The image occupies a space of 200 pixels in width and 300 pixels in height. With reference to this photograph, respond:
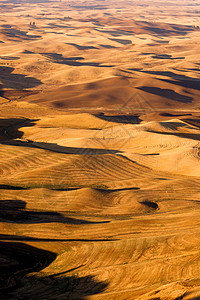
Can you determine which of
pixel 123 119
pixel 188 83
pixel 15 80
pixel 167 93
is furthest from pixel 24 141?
pixel 188 83

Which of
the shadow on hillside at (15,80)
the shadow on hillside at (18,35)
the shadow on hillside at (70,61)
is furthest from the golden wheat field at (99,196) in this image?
the shadow on hillside at (18,35)

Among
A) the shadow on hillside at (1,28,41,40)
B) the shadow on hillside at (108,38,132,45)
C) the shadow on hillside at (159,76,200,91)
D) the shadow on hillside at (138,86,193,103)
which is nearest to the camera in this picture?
the shadow on hillside at (138,86,193,103)

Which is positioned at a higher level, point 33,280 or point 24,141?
point 33,280

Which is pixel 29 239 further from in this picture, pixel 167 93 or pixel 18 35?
pixel 18 35

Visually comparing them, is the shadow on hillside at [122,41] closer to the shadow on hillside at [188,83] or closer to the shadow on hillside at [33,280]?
the shadow on hillside at [188,83]

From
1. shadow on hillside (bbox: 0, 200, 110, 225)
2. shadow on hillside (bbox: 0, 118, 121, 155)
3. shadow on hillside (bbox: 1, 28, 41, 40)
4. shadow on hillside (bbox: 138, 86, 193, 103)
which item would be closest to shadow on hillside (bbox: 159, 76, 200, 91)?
shadow on hillside (bbox: 138, 86, 193, 103)

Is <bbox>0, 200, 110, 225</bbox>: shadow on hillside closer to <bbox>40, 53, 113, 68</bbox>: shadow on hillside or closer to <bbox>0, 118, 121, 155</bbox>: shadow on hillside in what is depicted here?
<bbox>0, 118, 121, 155</bbox>: shadow on hillside
